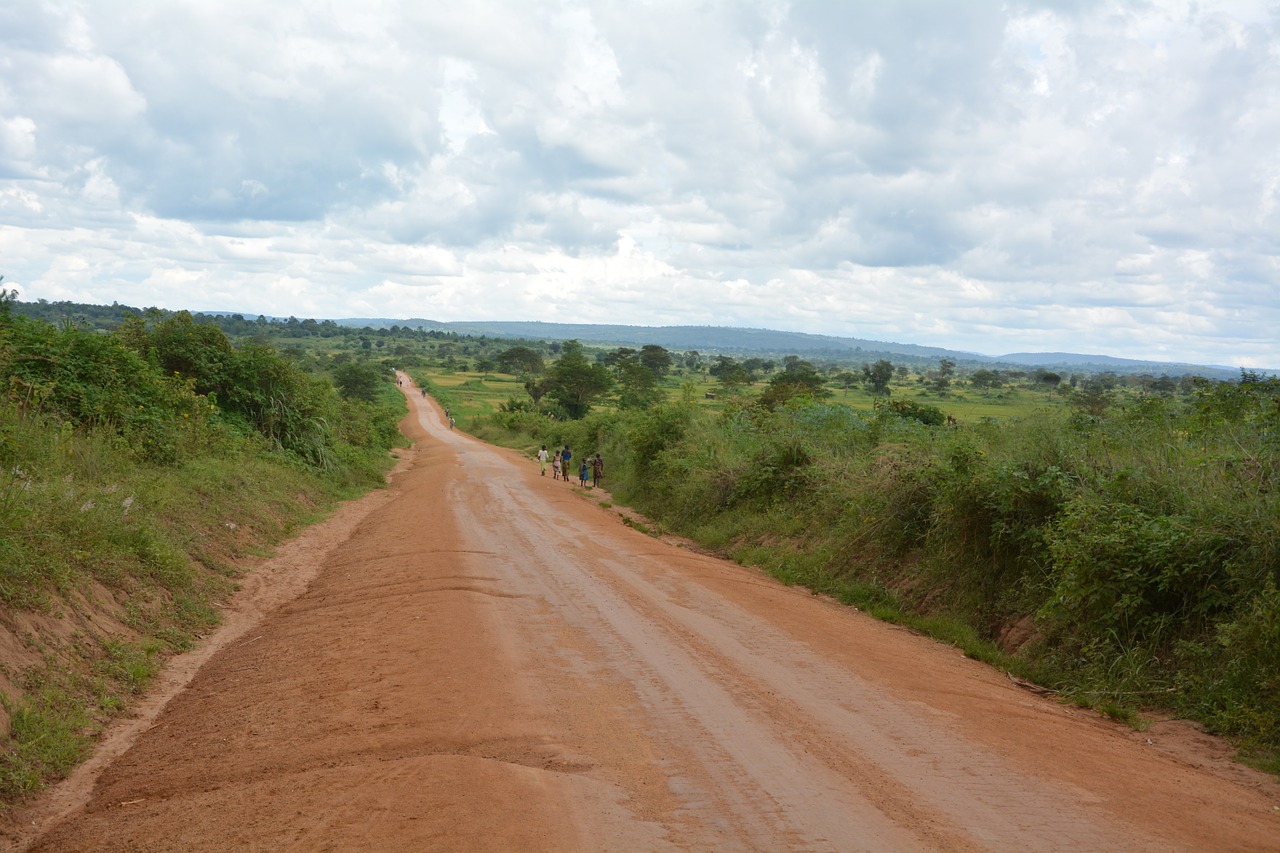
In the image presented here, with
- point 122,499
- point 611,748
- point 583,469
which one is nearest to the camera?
point 611,748

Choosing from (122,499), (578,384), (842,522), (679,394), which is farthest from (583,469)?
(679,394)

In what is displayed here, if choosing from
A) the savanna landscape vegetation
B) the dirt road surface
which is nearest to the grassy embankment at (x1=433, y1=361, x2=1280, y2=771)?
the savanna landscape vegetation

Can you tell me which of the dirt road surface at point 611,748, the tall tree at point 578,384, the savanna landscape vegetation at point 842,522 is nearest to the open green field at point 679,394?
the tall tree at point 578,384

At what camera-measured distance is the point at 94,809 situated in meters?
6.02

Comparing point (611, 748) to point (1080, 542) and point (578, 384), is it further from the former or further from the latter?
point (578, 384)

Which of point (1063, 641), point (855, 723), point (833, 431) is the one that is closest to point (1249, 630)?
point (1063, 641)

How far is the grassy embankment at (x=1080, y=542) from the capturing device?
8.44m

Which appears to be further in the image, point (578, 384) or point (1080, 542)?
point (578, 384)

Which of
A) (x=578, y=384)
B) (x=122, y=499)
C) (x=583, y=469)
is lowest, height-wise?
(x=583, y=469)

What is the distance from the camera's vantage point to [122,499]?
1246 centimetres

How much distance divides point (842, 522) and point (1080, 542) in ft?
20.8

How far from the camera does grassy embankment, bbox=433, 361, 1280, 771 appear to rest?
27.7 ft

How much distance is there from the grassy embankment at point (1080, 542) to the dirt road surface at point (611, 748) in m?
0.69

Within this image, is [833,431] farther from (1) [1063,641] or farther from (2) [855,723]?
(2) [855,723]
